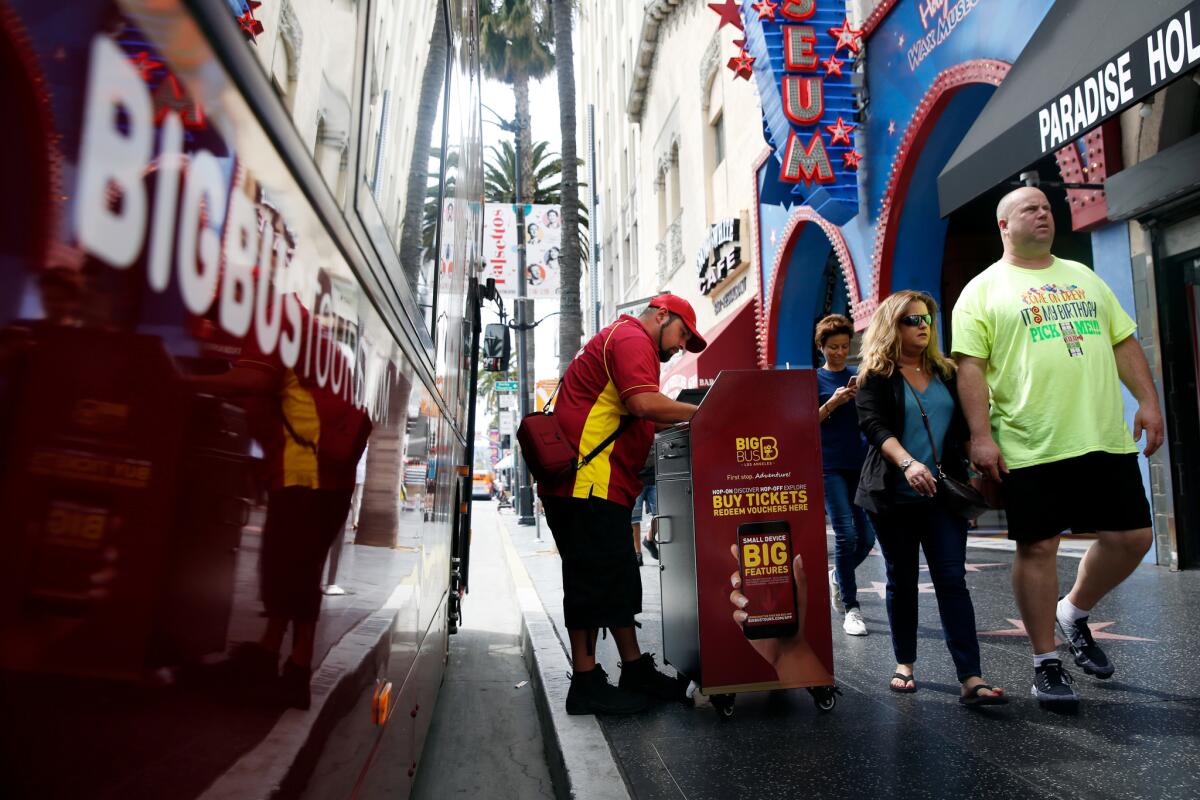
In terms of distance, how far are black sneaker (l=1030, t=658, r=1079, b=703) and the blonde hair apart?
1.25 metres

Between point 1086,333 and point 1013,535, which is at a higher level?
point 1086,333

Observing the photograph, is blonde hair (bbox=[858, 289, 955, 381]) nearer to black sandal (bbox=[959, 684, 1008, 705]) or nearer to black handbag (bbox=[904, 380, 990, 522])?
black handbag (bbox=[904, 380, 990, 522])

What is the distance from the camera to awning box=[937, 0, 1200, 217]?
4289mm

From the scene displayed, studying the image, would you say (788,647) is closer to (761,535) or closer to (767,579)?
(767,579)

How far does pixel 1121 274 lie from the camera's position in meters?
7.19

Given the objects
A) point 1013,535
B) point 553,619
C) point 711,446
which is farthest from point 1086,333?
point 553,619

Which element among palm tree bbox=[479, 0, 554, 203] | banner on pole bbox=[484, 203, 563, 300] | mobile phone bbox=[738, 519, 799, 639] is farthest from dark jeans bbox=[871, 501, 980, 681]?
palm tree bbox=[479, 0, 554, 203]

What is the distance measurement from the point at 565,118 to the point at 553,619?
12.5 meters

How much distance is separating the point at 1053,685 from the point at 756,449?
147 cm

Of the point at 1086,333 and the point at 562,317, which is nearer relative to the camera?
the point at 1086,333

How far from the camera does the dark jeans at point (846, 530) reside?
4.98 metres

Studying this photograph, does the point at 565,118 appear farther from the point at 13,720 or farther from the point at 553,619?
the point at 13,720

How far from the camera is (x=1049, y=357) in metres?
3.31

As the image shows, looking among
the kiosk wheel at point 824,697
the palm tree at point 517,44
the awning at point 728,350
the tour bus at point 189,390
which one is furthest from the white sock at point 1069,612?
the palm tree at point 517,44
